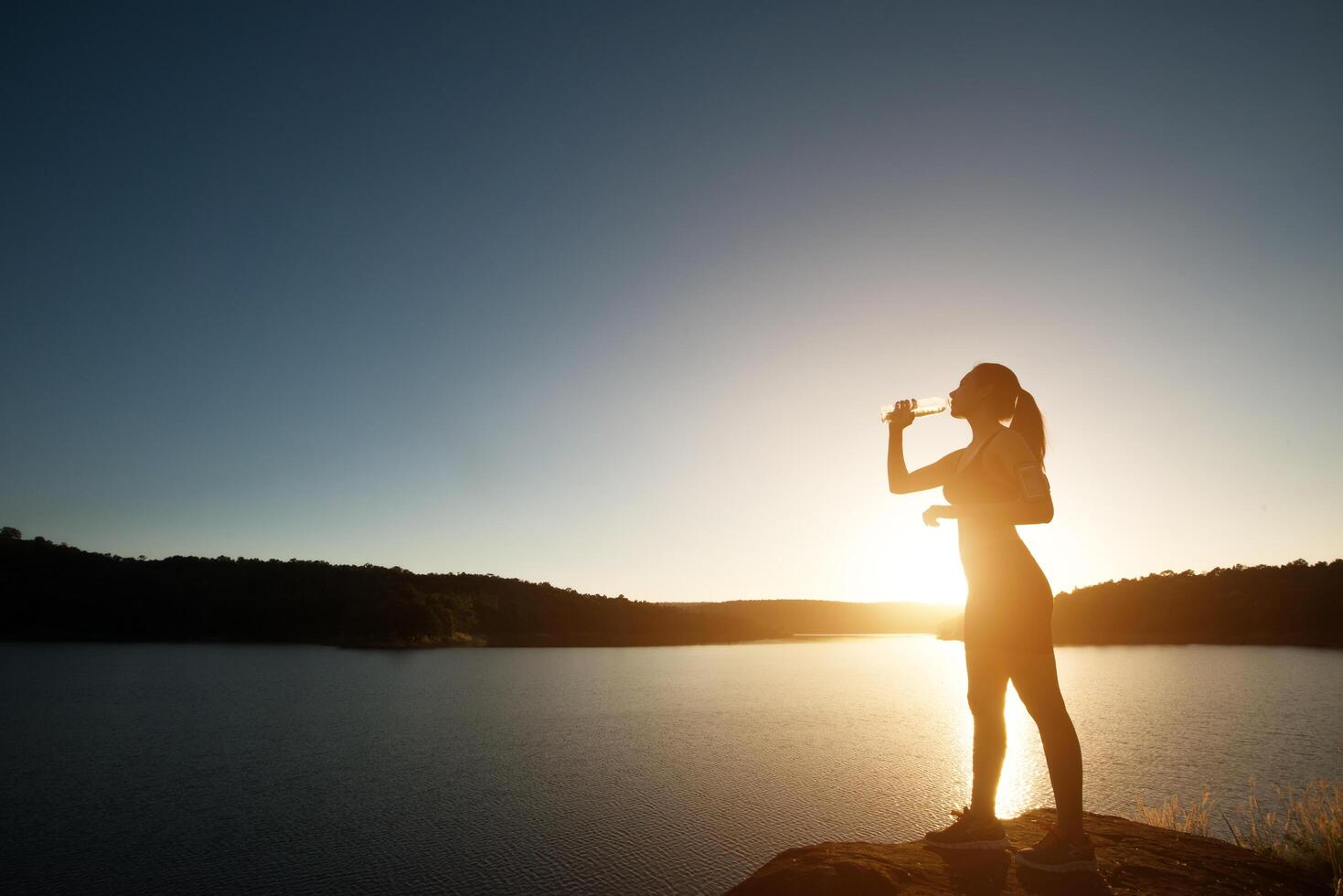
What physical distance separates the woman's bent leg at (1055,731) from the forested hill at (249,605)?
3053 inches

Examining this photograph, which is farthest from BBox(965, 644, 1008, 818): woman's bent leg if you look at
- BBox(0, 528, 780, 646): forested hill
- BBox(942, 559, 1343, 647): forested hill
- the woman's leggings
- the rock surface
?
BBox(942, 559, 1343, 647): forested hill

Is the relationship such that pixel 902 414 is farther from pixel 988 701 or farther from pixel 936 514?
pixel 988 701

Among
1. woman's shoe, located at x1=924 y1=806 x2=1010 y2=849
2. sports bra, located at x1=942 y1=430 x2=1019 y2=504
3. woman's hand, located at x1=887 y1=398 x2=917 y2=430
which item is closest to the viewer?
sports bra, located at x1=942 y1=430 x2=1019 y2=504

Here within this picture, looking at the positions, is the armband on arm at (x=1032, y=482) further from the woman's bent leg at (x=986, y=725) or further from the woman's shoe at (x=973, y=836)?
the woman's shoe at (x=973, y=836)

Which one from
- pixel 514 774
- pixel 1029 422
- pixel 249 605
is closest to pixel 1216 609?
pixel 514 774

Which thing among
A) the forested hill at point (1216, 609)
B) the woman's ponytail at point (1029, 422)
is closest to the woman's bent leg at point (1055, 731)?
the woman's ponytail at point (1029, 422)

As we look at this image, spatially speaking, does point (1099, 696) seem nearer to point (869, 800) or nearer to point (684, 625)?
point (869, 800)

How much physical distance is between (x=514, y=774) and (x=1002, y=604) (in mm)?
10617

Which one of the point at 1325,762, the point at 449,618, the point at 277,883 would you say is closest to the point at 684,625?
the point at 449,618

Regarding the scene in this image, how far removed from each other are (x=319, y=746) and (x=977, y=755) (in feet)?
50.4

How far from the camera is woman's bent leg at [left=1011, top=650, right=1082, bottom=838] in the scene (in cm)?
297

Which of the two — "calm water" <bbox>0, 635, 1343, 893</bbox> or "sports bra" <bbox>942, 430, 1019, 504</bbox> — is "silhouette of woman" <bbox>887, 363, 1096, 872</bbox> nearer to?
"sports bra" <bbox>942, 430, 1019, 504</bbox>

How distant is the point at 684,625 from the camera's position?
117 meters

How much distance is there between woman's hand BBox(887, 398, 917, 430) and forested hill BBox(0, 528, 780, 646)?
77.1 metres
